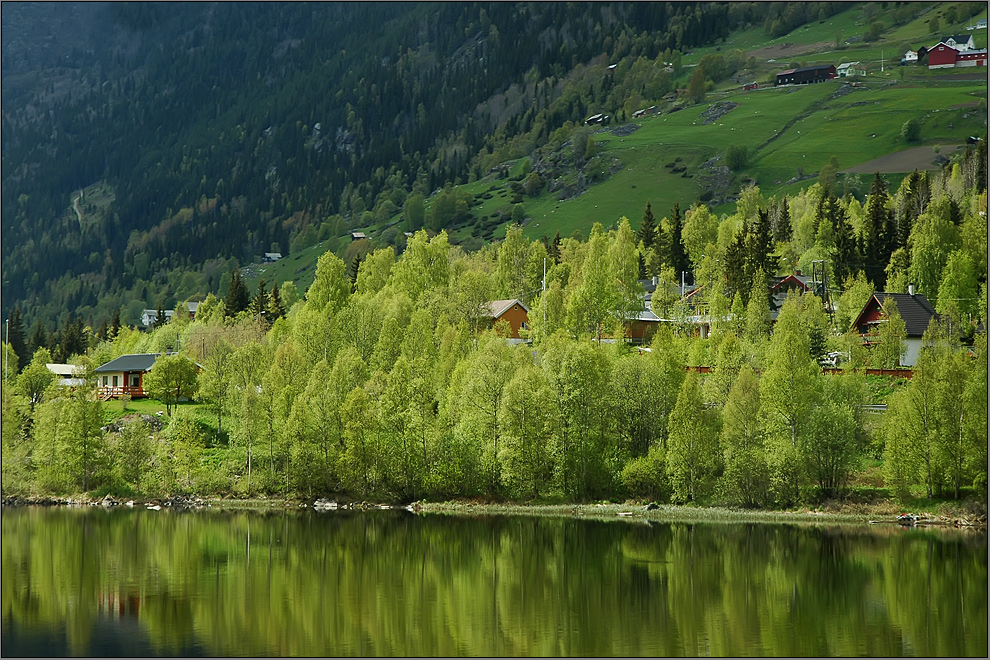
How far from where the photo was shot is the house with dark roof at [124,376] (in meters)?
122

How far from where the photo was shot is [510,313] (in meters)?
129

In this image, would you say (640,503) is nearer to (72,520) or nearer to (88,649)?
(72,520)

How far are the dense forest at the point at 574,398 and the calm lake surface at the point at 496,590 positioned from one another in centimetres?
882

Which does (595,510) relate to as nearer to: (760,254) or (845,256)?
(760,254)

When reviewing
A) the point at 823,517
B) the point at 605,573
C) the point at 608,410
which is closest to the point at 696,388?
the point at 608,410

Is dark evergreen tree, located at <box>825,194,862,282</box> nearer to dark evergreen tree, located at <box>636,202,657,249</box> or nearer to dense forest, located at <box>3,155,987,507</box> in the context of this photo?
dense forest, located at <box>3,155,987,507</box>

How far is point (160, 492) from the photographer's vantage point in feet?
300

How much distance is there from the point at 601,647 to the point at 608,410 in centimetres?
4711

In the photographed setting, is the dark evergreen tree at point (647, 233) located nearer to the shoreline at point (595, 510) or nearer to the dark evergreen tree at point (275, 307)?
the dark evergreen tree at point (275, 307)

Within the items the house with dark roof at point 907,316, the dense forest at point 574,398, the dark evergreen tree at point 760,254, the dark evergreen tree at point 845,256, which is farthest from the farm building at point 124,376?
the dark evergreen tree at point 845,256

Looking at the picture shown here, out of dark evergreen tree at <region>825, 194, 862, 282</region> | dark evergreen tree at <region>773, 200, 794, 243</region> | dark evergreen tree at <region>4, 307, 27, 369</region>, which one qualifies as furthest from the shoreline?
dark evergreen tree at <region>773, 200, 794, 243</region>

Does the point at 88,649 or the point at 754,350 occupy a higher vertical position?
the point at 754,350

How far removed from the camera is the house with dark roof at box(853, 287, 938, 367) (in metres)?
97.8

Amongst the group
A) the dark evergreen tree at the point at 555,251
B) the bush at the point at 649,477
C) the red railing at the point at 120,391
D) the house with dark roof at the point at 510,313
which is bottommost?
the bush at the point at 649,477
